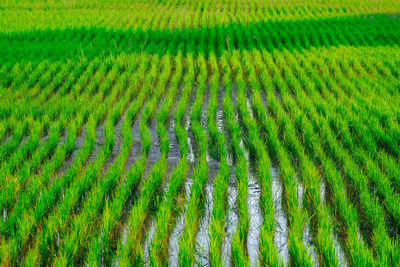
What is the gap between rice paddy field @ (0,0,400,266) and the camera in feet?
5.94

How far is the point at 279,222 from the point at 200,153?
3.14 ft

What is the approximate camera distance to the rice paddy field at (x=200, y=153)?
5.94ft

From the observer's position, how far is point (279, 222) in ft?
6.73

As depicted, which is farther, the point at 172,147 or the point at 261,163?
the point at 172,147

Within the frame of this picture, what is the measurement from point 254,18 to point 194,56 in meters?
3.84

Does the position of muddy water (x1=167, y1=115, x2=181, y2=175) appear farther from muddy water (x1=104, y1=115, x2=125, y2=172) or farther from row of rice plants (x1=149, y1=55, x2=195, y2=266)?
muddy water (x1=104, y1=115, x2=125, y2=172)

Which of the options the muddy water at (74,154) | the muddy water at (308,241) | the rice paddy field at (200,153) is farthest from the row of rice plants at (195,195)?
the muddy water at (74,154)

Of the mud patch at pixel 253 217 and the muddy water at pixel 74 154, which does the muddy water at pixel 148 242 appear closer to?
the mud patch at pixel 253 217

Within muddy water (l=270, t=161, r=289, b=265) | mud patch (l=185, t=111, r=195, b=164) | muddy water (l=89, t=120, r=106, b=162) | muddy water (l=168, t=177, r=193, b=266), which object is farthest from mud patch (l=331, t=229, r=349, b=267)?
muddy water (l=89, t=120, r=106, b=162)

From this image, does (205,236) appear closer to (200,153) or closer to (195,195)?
(195,195)

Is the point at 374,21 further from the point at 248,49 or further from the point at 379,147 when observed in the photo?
the point at 379,147

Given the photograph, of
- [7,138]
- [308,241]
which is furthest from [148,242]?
[7,138]

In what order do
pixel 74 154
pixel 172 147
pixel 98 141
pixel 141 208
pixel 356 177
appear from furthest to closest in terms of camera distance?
pixel 98 141
pixel 172 147
pixel 74 154
pixel 356 177
pixel 141 208

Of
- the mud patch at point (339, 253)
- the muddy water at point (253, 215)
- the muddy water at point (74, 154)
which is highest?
the muddy water at point (74, 154)
